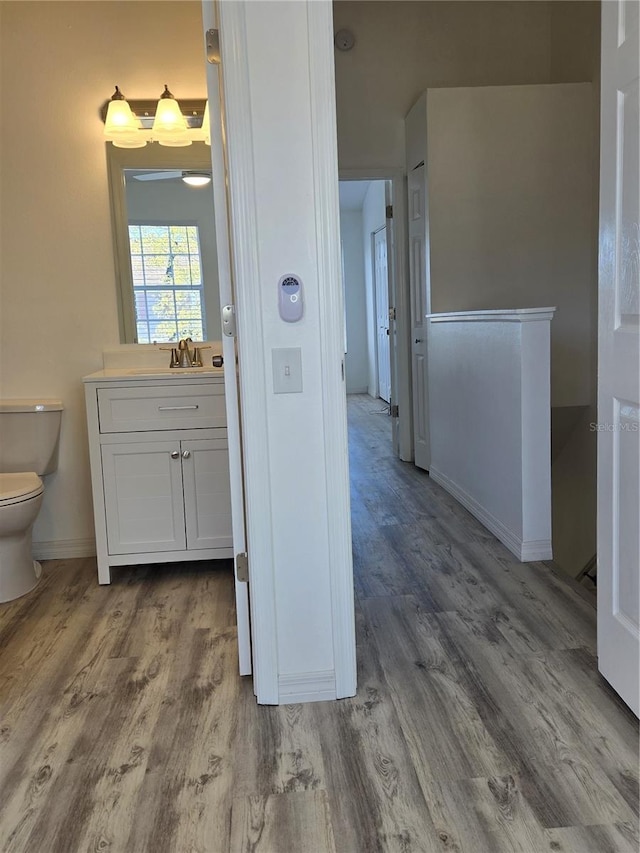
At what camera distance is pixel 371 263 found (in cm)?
839

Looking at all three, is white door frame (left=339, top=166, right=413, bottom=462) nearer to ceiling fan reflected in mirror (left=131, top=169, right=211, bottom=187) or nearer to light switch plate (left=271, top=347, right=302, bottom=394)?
A: ceiling fan reflected in mirror (left=131, top=169, right=211, bottom=187)

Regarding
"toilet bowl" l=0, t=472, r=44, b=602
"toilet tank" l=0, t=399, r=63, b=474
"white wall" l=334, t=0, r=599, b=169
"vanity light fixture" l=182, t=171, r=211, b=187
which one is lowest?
"toilet bowl" l=0, t=472, r=44, b=602

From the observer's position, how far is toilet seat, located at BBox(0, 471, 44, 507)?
270 centimetres

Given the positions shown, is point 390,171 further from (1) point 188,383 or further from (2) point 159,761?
(2) point 159,761

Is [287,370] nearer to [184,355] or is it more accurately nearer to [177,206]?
[184,355]

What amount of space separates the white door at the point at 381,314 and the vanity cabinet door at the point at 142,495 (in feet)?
17.1

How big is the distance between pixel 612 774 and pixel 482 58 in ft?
14.2

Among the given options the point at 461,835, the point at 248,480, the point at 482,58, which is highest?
the point at 482,58

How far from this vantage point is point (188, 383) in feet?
9.38

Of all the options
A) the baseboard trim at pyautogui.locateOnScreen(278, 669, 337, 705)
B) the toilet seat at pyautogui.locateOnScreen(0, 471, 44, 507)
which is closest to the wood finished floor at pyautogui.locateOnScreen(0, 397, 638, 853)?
the baseboard trim at pyautogui.locateOnScreen(278, 669, 337, 705)

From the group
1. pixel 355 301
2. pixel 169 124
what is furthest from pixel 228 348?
pixel 355 301

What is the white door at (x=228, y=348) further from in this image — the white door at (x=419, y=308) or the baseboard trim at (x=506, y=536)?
the white door at (x=419, y=308)

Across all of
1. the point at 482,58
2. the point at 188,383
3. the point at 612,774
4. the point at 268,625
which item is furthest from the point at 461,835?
the point at 482,58

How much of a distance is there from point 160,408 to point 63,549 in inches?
38.3
